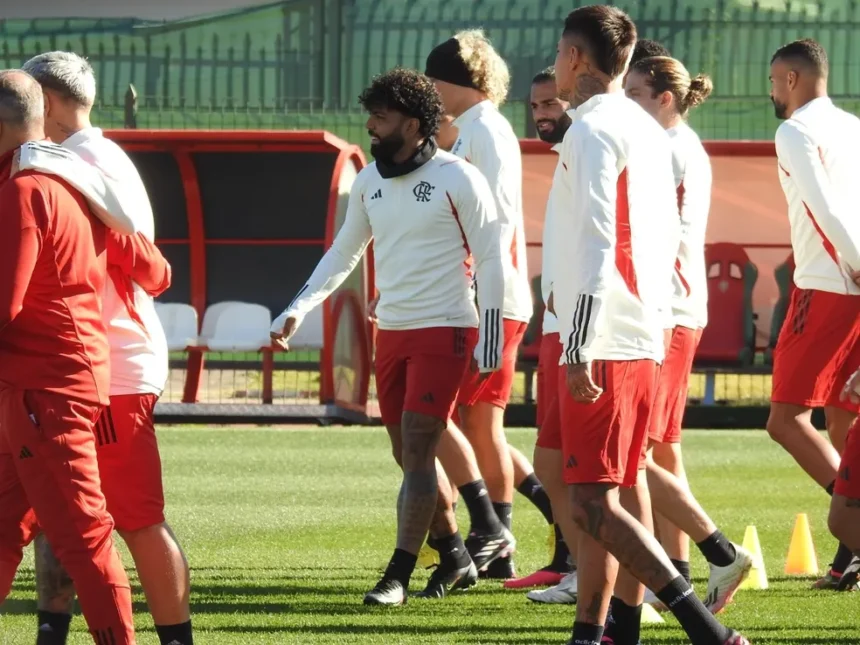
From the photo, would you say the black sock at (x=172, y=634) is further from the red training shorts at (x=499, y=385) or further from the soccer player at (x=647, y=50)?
the soccer player at (x=647, y=50)

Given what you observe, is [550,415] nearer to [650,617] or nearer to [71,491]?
[650,617]

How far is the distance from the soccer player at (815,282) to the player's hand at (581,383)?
2349 mm

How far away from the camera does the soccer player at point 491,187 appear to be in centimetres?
747

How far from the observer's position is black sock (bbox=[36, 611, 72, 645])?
5.40 metres

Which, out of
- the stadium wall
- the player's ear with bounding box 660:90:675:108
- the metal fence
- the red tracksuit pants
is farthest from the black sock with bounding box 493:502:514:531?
the metal fence

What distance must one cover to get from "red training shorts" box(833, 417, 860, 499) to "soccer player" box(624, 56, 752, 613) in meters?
1.02

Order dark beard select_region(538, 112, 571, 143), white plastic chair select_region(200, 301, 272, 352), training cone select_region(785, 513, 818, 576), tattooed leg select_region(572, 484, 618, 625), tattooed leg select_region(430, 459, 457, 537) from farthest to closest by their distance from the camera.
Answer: white plastic chair select_region(200, 301, 272, 352) → training cone select_region(785, 513, 818, 576) → dark beard select_region(538, 112, 571, 143) → tattooed leg select_region(430, 459, 457, 537) → tattooed leg select_region(572, 484, 618, 625)

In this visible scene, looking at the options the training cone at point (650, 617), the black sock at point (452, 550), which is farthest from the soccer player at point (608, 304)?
the black sock at point (452, 550)

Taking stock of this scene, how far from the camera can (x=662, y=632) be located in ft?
20.8

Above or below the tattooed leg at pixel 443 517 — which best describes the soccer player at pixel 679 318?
above

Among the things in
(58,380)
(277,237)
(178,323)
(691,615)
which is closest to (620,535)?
(691,615)

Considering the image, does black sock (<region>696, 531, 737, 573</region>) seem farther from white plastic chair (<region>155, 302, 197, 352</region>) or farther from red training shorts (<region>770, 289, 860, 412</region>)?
white plastic chair (<region>155, 302, 197, 352</region>)

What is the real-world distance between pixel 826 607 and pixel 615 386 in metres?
2.14

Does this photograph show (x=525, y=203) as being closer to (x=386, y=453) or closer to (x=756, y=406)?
(x=756, y=406)
